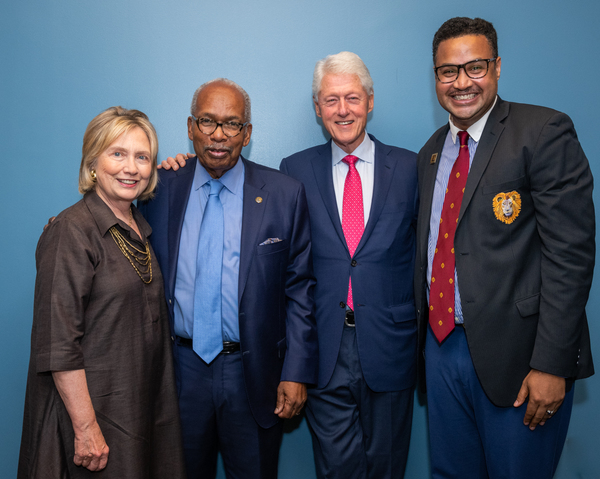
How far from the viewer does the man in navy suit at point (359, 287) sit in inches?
80.0

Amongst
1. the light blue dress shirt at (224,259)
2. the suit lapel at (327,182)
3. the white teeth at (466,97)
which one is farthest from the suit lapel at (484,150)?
the light blue dress shirt at (224,259)

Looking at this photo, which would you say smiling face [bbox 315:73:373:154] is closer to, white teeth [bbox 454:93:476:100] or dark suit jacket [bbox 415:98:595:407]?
white teeth [bbox 454:93:476:100]

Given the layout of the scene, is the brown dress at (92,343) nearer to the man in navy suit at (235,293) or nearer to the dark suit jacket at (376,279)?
the man in navy suit at (235,293)

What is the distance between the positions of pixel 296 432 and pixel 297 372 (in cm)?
85

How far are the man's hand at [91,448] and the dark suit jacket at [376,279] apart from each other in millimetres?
916

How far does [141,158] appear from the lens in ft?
5.87

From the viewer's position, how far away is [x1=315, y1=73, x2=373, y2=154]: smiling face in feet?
6.89

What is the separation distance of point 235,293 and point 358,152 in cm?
87

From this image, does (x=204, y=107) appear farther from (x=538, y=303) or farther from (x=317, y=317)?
(x=538, y=303)

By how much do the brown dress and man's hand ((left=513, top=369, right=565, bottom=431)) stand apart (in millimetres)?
1383

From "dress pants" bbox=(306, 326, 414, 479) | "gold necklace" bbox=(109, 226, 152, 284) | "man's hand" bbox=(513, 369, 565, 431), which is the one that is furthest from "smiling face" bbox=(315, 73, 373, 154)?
"man's hand" bbox=(513, 369, 565, 431)

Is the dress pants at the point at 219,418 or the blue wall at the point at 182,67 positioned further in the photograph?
the blue wall at the point at 182,67

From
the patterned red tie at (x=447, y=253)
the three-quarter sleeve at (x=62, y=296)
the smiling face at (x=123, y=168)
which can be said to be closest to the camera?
the three-quarter sleeve at (x=62, y=296)

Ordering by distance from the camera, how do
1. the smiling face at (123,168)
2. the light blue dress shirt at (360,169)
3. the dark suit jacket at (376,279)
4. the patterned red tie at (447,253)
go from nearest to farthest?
the smiling face at (123,168) → the patterned red tie at (447,253) → the dark suit jacket at (376,279) → the light blue dress shirt at (360,169)
